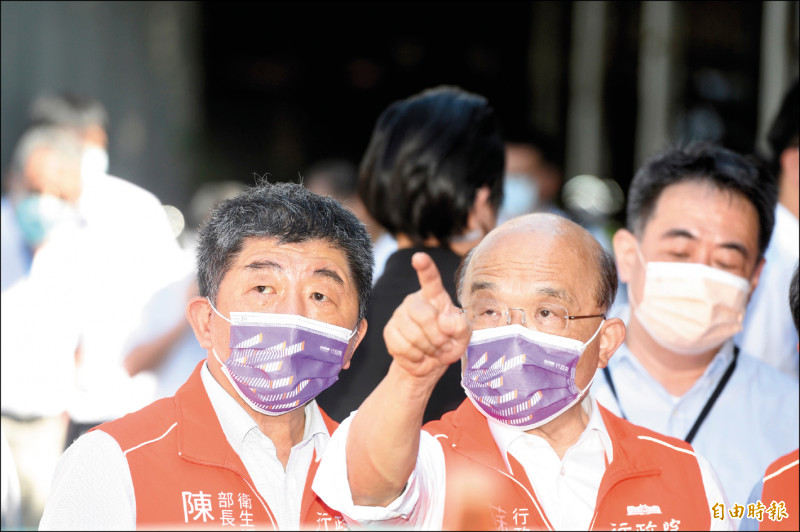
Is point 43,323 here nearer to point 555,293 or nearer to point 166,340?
point 166,340

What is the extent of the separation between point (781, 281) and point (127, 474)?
2.89 m

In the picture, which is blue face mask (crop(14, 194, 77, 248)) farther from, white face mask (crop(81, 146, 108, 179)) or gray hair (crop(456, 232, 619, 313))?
gray hair (crop(456, 232, 619, 313))

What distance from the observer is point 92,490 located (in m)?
2.01

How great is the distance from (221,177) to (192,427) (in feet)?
29.6

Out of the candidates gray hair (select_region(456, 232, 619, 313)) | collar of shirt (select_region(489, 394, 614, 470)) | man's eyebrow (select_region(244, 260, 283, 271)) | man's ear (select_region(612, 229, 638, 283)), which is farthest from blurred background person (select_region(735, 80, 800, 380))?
man's eyebrow (select_region(244, 260, 283, 271))

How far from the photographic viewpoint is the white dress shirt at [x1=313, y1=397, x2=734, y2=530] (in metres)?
1.83

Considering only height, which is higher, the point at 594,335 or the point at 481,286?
the point at 481,286

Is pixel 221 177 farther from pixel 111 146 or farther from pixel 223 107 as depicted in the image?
pixel 111 146

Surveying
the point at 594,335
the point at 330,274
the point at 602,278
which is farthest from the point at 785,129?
the point at 330,274

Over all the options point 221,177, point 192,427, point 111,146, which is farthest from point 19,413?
point 221,177

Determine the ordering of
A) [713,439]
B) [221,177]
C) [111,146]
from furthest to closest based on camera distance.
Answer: [221,177], [111,146], [713,439]

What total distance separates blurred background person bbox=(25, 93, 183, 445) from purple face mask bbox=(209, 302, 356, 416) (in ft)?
6.35

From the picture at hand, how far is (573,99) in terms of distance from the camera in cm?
1002

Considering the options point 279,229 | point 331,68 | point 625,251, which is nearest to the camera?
point 279,229
